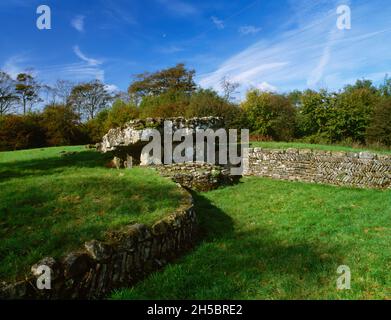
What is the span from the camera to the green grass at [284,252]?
17.0 ft

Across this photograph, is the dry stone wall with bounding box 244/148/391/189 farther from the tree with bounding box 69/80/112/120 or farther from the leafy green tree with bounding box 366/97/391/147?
the tree with bounding box 69/80/112/120

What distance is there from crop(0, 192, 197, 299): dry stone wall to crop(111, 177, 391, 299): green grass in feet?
0.97

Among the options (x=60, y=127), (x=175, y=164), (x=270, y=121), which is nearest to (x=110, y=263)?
(x=175, y=164)

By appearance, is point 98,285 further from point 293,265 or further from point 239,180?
point 239,180

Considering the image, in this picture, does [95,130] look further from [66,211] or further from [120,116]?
[66,211]

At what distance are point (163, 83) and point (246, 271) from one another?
49.9m

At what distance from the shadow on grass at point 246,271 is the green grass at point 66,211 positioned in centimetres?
129

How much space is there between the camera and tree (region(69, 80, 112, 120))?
163 feet

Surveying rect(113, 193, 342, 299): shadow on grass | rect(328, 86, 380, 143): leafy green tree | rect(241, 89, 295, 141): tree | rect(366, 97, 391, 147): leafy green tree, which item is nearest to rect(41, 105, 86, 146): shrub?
rect(241, 89, 295, 141): tree

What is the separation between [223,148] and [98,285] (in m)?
12.0

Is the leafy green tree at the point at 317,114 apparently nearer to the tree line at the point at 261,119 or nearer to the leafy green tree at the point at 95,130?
the tree line at the point at 261,119

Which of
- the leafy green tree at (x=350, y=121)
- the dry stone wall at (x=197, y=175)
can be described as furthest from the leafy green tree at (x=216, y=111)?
the dry stone wall at (x=197, y=175)

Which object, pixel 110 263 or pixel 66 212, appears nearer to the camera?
pixel 110 263

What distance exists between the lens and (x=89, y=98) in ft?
166
